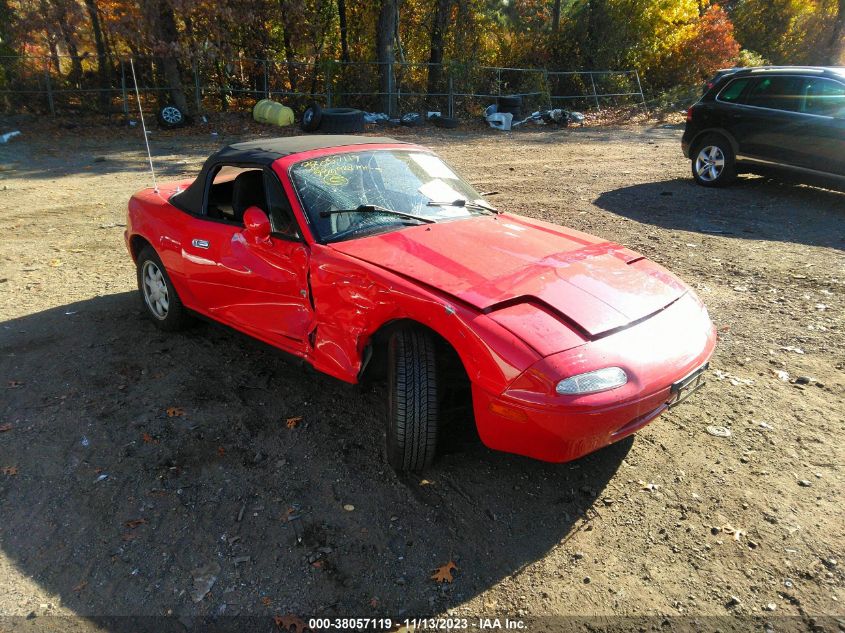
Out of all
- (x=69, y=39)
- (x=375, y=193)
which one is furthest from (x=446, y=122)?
(x=375, y=193)

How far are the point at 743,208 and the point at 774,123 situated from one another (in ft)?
4.51

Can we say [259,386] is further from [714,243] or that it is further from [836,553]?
[714,243]

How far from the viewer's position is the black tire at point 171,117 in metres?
16.8

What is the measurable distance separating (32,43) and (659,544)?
20123 millimetres

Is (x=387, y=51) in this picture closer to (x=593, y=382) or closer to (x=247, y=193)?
(x=247, y=193)

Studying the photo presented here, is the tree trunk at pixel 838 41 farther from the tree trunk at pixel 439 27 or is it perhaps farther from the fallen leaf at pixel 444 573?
the fallen leaf at pixel 444 573

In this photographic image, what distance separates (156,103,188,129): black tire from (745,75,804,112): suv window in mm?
14200

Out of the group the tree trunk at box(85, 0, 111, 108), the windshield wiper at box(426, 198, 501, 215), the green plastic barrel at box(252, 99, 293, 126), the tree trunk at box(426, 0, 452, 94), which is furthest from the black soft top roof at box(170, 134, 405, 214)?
the tree trunk at box(426, 0, 452, 94)

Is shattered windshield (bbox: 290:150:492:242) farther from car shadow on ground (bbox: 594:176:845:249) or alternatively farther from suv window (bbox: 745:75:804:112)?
suv window (bbox: 745:75:804:112)

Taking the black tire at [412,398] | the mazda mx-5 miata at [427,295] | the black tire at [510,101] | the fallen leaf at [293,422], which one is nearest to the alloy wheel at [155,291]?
the mazda mx-5 miata at [427,295]

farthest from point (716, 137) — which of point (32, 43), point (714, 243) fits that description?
point (32, 43)

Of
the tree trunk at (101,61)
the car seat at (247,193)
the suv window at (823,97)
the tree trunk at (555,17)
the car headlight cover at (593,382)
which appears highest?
the tree trunk at (555,17)

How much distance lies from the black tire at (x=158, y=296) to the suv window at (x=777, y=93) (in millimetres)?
8909

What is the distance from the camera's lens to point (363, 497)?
122 inches
